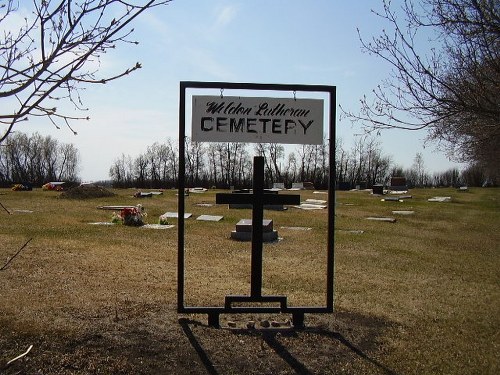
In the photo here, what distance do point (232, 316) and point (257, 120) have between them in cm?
216

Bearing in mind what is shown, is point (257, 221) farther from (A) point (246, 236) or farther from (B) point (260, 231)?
(A) point (246, 236)

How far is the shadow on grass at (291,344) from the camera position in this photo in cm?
433

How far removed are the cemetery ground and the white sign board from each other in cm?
195

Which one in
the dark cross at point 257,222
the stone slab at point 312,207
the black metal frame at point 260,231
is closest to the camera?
the black metal frame at point 260,231

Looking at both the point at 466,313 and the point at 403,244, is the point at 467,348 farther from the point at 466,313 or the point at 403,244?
the point at 403,244

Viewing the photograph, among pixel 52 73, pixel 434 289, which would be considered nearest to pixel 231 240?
pixel 434 289

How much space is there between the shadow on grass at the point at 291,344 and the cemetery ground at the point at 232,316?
2 centimetres

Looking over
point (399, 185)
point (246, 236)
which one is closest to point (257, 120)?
point (246, 236)

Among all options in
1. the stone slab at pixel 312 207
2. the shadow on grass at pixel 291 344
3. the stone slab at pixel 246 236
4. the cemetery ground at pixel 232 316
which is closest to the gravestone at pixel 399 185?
the stone slab at pixel 312 207

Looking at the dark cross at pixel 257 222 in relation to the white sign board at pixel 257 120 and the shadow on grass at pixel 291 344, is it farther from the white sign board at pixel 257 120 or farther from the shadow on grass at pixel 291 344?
the shadow on grass at pixel 291 344

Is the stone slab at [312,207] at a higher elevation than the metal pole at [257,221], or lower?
lower

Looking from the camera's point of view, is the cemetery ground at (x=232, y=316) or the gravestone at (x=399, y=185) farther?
the gravestone at (x=399, y=185)

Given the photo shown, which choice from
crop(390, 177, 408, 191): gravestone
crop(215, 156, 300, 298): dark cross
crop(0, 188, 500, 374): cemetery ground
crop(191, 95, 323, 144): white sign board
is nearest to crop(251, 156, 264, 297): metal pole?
crop(215, 156, 300, 298): dark cross

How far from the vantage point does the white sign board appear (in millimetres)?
5543
